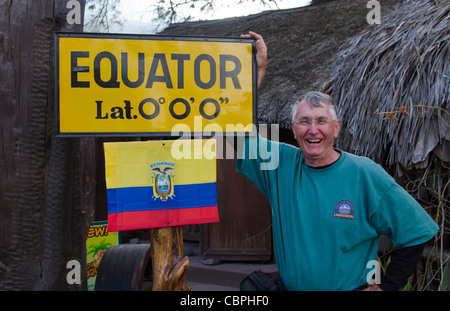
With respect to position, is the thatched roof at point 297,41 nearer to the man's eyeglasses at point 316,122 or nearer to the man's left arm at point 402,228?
the man's eyeglasses at point 316,122

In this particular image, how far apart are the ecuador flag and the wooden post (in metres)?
0.05

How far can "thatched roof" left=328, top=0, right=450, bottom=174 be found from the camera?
3572 millimetres

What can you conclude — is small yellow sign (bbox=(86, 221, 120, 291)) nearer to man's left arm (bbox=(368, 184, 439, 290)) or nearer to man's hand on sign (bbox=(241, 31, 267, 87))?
man's hand on sign (bbox=(241, 31, 267, 87))

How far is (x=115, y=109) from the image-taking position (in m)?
2.34

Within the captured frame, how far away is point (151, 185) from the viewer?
7.72 ft

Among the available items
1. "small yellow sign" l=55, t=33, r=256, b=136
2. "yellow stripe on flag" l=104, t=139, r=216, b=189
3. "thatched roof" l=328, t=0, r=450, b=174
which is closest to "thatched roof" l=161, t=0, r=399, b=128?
"thatched roof" l=328, t=0, r=450, b=174

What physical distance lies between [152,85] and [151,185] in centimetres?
49

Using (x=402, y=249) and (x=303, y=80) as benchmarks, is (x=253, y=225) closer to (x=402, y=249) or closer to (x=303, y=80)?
(x=303, y=80)

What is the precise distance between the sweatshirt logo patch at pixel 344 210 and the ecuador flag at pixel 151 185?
2.17 feet

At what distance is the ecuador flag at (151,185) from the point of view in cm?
234

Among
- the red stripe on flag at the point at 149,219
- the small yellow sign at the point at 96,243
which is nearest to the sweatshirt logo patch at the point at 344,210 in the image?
the red stripe on flag at the point at 149,219

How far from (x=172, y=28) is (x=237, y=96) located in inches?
344

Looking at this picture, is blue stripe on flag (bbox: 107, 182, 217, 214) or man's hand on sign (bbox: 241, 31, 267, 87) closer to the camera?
blue stripe on flag (bbox: 107, 182, 217, 214)

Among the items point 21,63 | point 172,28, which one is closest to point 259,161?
point 21,63
